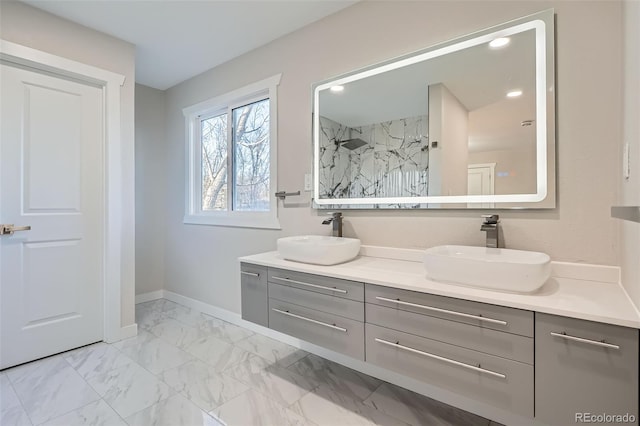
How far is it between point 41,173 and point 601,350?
10.9 ft

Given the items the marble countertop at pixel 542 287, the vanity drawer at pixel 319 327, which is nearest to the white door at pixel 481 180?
the marble countertop at pixel 542 287

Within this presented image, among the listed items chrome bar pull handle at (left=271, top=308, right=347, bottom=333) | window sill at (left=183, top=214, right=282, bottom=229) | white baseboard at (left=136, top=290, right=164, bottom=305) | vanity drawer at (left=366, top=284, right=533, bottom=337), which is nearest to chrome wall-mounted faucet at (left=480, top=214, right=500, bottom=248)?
vanity drawer at (left=366, top=284, right=533, bottom=337)

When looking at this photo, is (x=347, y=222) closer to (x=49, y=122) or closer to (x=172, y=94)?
(x=49, y=122)

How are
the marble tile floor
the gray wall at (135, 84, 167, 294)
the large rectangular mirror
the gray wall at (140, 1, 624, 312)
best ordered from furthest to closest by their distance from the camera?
1. the gray wall at (135, 84, 167, 294)
2. the marble tile floor
3. the large rectangular mirror
4. the gray wall at (140, 1, 624, 312)

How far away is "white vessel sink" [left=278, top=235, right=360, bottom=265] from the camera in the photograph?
1736 mm

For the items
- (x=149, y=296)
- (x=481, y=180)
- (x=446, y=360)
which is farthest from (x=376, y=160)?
(x=149, y=296)

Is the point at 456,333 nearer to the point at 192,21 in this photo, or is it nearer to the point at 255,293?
the point at 255,293

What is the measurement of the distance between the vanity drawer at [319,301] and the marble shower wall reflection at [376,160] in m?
0.78

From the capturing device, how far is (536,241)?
4.98 ft

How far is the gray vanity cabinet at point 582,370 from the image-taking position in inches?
36.7

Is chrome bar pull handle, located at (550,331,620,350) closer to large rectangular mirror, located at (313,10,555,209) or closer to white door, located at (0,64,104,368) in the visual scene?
large rectangular mirror, located at (313,10,555,209)

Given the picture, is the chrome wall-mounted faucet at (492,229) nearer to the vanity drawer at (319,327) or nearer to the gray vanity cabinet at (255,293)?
the vanity drawer at (319,327)

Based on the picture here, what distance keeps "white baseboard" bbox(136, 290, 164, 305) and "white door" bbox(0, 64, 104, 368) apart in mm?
1051

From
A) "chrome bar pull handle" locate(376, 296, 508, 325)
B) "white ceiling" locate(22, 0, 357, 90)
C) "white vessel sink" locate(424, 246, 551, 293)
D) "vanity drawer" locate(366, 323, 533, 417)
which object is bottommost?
"vanity drawer" locate(366, 323, 533, 417)
